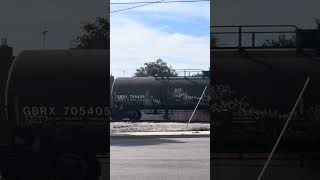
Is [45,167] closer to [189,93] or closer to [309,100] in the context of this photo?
[309,100]

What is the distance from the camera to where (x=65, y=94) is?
415 centimetres

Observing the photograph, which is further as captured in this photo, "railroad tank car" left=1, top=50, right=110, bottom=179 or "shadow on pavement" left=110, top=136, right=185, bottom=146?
"shadow on pavement" left=110, top=136, right=185, bottom=146

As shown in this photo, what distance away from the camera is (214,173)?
4230 millimetres

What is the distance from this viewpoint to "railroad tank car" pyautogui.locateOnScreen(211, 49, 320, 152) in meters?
4.11

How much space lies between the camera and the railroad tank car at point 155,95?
2445 centimetres

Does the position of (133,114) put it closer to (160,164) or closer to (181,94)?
(181,94)

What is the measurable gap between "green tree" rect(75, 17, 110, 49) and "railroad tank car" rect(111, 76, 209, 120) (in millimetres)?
20134

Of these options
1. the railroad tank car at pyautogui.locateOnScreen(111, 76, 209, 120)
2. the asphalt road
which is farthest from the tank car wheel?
the railroad tank car at pyautogui.locateOnScreen(111, 76, 209, 120)

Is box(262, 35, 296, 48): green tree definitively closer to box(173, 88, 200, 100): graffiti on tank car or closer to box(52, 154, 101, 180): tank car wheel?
box(52, 154, 101, 180): tank car wheel

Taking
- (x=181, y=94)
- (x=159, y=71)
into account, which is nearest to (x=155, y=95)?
(x=181, y=94)

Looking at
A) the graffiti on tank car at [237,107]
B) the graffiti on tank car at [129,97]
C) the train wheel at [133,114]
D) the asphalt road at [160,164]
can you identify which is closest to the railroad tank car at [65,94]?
the graffiti on tank car at [237,107]

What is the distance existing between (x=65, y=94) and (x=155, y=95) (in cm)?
2056

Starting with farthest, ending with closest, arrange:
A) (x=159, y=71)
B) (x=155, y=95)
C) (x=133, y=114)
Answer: (x=159, y=71), (x=133, y=114), (x=155, y=95)

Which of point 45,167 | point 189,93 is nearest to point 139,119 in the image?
point 189,93
